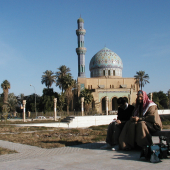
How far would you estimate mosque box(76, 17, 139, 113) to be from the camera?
48.4m

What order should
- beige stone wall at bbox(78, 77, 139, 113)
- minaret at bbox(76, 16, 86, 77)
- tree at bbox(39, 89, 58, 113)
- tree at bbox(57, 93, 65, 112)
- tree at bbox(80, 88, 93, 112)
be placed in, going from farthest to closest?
minaret at bbox(76, 16, 86, 77) < beige stone wall at bbox(78, 77, 139, 113) < tree at bbox(39, 89, 58, 113) < tree at bbox(80, 88, 93, 112) < tree at bbox(57, 93, 65, 112)

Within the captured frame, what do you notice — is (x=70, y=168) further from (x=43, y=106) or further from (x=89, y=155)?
(x=43, y=106)

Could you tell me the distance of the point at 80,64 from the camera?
171 ft

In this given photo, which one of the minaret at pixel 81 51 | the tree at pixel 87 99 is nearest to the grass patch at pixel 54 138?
the tree at pixel 87 99

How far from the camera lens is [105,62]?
55.6 metres

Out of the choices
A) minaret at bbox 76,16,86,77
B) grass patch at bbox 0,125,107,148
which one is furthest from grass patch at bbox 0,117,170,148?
minaret at bbox 76,16,86,77

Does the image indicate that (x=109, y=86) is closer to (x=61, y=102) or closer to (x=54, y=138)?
(x=61, y=102)

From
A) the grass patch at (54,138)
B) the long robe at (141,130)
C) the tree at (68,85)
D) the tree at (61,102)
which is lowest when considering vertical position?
the grass patch at (54,138)

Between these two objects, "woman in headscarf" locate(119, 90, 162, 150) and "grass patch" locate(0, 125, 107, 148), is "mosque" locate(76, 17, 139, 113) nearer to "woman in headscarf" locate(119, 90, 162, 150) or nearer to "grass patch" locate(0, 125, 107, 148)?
"grass patch" locate(0, 125, 107, 148)

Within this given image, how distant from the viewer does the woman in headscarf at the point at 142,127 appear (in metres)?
5.62

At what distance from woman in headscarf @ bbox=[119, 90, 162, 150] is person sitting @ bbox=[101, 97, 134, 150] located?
326mm

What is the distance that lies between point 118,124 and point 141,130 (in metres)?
0.75

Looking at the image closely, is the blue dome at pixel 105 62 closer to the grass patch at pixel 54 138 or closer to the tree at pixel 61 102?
the tree at pixel 61 102

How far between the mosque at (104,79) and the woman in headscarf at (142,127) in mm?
41299
